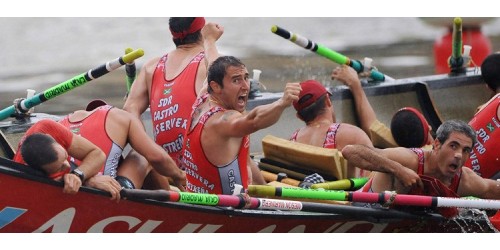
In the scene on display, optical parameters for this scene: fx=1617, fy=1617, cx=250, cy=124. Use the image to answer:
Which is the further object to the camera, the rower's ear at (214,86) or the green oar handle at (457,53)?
the green oar handle at (457,53)

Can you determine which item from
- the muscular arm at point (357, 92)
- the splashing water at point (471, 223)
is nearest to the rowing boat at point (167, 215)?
the splashing water at point (471, 223)

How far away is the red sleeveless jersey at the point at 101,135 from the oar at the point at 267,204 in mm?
817

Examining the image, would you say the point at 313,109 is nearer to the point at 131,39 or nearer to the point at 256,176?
the point at 256,176

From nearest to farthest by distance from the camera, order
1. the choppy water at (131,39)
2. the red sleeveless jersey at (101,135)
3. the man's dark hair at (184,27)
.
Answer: the red sleeveless jersey at (101,135)
the man's dark hair at (184,27)
the choppy water at (131,39)

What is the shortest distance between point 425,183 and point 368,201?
414mm

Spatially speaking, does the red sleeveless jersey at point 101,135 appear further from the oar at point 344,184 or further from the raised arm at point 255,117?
the oar at point 344,184

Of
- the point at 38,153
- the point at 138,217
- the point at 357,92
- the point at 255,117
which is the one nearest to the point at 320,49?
the point at 357,92

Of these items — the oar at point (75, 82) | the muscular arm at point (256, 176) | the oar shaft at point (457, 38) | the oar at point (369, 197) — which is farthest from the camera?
the oar shaft at point (457, 38)

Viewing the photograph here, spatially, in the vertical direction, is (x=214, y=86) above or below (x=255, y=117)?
above

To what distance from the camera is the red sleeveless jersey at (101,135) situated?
10172 millimetres

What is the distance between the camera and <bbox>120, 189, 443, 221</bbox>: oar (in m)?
9.41

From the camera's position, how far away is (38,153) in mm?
9156

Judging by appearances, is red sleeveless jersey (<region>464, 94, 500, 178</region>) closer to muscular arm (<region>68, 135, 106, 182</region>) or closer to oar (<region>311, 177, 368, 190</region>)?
oar (<region>311, 177, 368, 190</region>)

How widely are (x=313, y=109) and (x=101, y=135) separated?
1908mm
